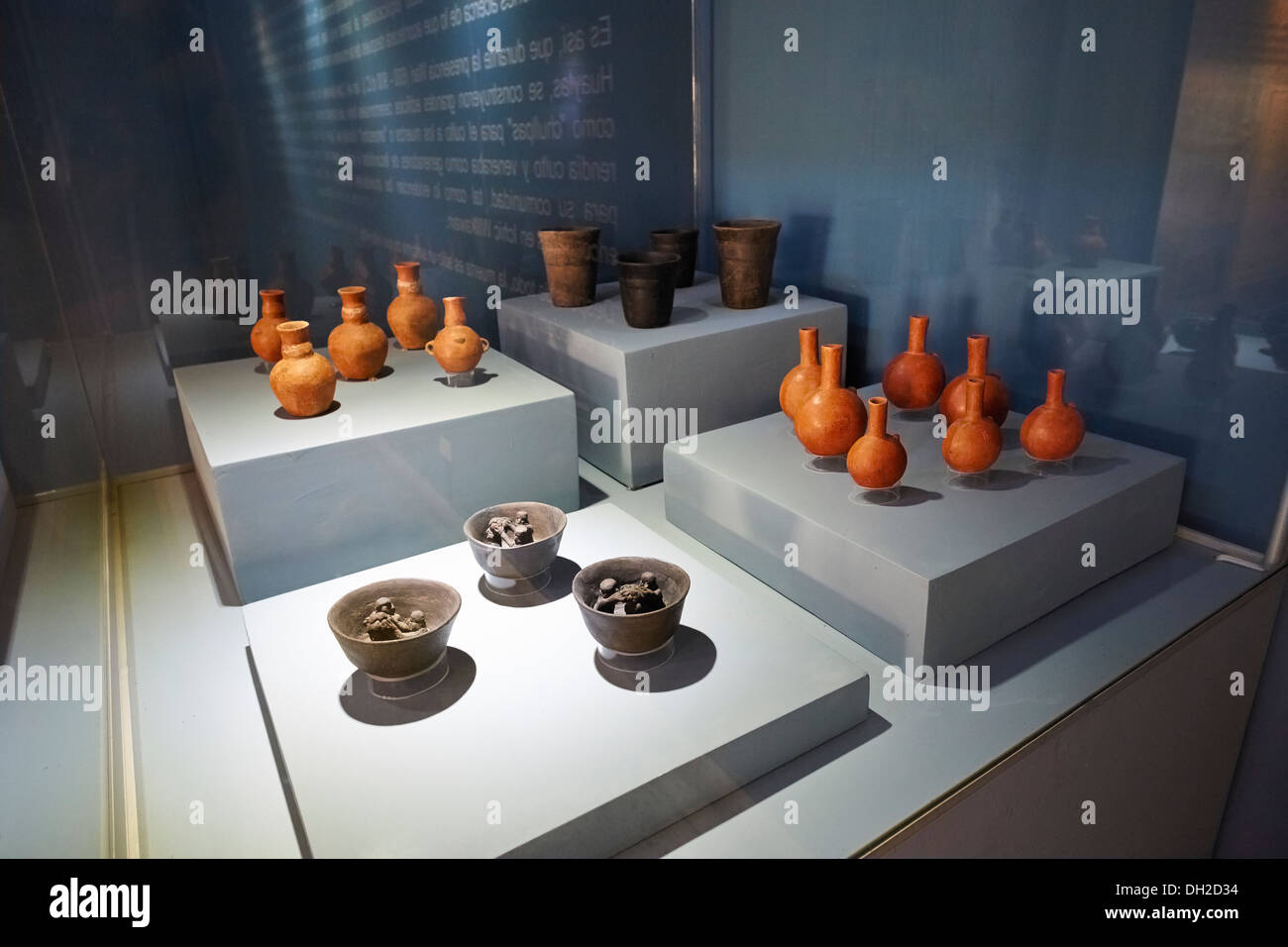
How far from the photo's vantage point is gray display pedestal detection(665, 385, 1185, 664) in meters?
1.37

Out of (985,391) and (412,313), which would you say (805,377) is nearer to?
(985,391)

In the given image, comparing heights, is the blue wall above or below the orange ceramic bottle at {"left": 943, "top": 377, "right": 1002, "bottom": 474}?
above

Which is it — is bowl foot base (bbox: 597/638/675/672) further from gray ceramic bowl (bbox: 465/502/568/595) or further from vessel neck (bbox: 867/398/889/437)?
vessel neck (bbox: 867/398/889/437)

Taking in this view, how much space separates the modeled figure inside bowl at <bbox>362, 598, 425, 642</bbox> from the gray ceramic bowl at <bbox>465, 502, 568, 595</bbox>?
17cm

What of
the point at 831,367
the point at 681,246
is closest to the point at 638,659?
the point at 831,367

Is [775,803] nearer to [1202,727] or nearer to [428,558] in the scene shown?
[428,558]

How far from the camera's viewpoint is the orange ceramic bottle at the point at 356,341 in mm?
1941

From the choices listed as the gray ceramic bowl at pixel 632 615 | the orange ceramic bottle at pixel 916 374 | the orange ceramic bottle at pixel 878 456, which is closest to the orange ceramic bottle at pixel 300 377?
the gray ceramic bowl at pixel 632 615

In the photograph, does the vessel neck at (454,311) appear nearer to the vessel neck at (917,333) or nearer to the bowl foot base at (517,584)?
the bowl foot base at (517,584)

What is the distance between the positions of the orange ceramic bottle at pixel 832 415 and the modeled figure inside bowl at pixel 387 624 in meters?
0.79

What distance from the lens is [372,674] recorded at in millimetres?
1258

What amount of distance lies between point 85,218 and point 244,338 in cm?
41

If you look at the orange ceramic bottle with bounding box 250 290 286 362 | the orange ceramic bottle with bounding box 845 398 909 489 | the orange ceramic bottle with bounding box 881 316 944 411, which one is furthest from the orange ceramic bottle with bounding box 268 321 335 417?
the orange ceramic bottle with bounding box 881 316 944 411
